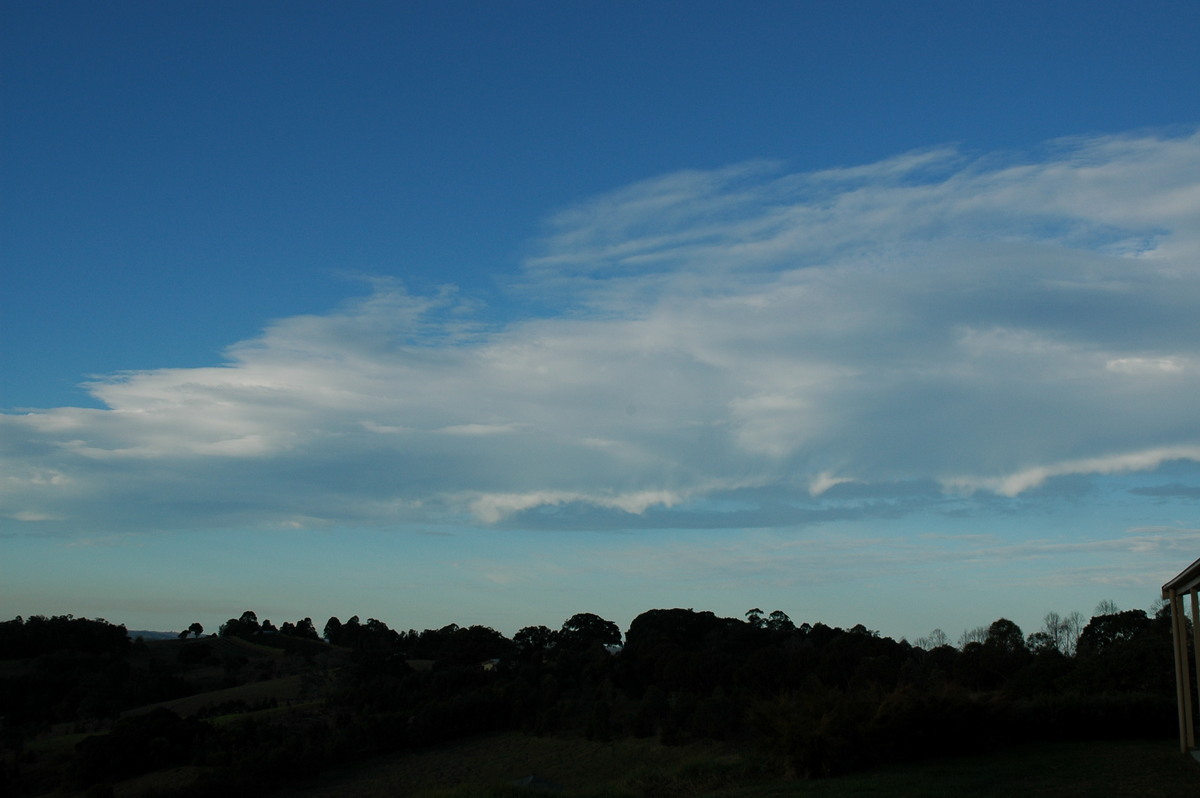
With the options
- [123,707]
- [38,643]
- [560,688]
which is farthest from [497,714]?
[38,643]

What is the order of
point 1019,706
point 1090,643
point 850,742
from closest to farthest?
1. point 850,742
2. point 1019,706
3. point 1090,643

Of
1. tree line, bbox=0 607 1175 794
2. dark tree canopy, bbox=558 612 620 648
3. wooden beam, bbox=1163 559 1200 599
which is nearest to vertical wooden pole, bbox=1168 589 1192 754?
wooden beam, bbox=1163 559 1200 599

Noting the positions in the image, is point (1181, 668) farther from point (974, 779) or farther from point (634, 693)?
point (634, 693)

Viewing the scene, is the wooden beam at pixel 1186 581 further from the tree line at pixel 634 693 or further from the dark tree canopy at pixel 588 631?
the dark tree canopy at pixel 588 631

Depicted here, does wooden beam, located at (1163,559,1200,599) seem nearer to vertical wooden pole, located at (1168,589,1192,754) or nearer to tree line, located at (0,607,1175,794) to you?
vertical wooden pole, located at (1168,589,1192,754)

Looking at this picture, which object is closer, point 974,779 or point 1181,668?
point 974,779

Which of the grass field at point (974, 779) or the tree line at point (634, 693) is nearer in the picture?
the grass field at point (974, 779)

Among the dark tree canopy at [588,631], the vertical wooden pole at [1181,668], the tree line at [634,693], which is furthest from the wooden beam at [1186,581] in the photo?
the dark tree canopy at [588,631]

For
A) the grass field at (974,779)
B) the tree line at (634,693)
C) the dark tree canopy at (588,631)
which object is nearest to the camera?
the grass field at (974,779)

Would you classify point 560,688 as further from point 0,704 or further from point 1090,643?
point 0,704

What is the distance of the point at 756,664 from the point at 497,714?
1333cm

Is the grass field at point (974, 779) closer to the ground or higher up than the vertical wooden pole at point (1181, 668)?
closer to the ground

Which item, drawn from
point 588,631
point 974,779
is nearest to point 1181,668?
point 974,779

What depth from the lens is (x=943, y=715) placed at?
60.2ft
